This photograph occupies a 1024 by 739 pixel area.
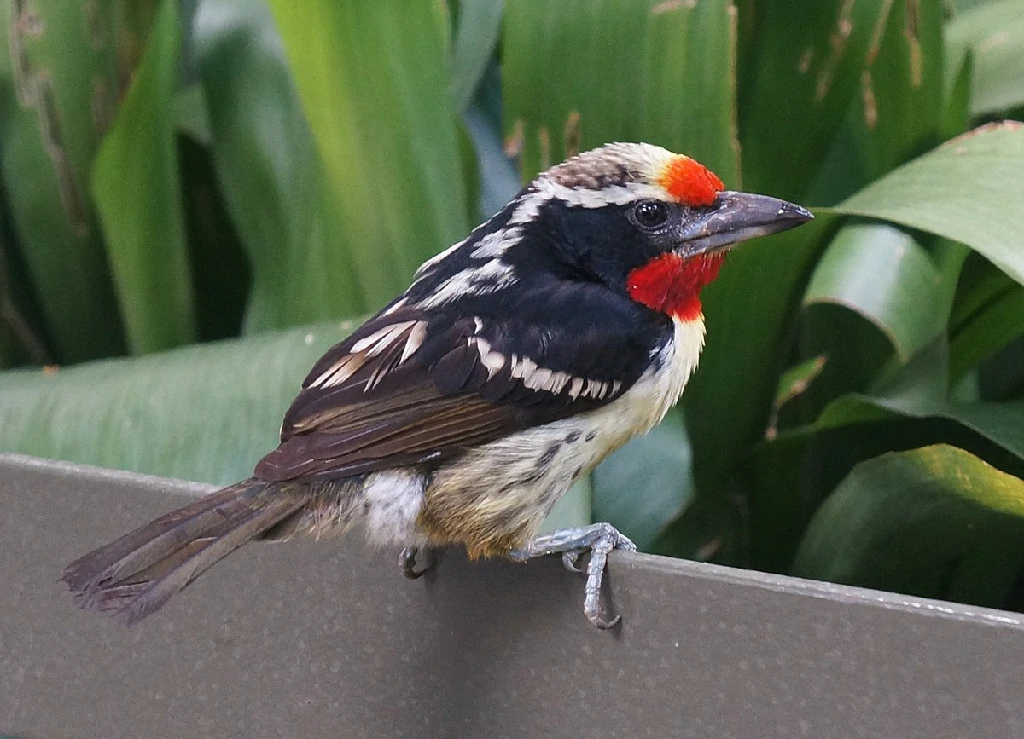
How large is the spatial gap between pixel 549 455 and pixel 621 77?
485 millimetres

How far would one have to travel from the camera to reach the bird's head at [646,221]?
0.93m

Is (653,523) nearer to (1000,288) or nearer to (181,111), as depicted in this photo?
(1000,288)

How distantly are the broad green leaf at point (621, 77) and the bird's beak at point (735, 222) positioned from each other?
230 millimetres

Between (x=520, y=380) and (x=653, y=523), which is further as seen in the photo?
(x=653, y=523)

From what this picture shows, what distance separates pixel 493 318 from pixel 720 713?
352 mm

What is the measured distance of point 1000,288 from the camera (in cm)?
121

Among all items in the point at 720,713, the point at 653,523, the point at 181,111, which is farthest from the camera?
the point at 181,111

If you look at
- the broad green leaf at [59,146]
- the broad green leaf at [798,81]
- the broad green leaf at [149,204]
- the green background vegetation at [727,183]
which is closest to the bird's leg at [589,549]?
the green background vegetation at [727,183]

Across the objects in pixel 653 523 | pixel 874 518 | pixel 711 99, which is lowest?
A: pixel 653 523

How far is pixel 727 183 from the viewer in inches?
46.1

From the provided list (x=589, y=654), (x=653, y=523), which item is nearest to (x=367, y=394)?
(x=589, y=654)

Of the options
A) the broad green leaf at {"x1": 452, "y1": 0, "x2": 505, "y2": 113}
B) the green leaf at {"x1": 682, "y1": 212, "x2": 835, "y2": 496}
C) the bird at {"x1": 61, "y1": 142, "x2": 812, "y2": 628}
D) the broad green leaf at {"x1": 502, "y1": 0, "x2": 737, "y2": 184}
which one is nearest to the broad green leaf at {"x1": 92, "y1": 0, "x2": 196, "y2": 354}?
the broad green leaf at {"x1": 452, "y1": 0, "x2": 505, "y2": 113}

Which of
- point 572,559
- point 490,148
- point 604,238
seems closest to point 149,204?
point 490,148

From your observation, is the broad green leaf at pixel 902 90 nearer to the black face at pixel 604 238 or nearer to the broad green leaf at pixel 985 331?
the broad green leaf at pixel 985 331
